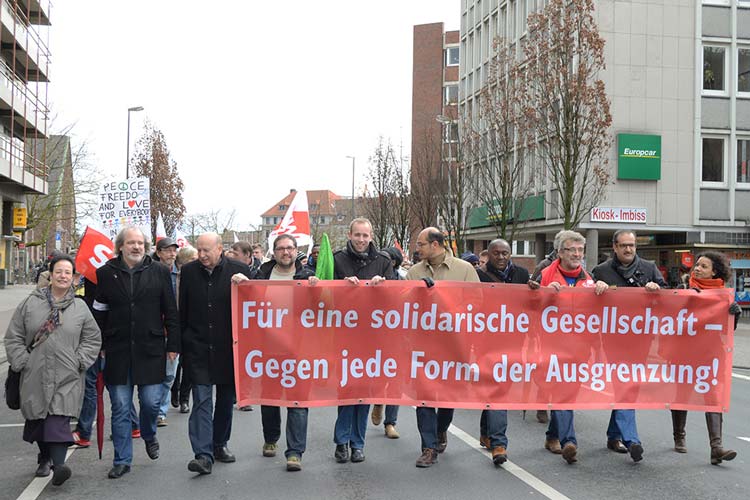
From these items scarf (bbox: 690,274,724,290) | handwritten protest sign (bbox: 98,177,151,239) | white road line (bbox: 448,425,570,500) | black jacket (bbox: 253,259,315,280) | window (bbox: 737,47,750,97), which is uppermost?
window (bbox: 737,47,750,97)

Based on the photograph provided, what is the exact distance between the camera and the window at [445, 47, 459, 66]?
66562 millimetres

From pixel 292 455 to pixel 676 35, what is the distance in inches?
1172

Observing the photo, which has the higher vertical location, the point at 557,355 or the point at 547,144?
the point at 547,144

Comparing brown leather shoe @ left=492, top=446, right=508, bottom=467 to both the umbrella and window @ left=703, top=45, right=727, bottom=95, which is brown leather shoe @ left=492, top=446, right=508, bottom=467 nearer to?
the umbrella

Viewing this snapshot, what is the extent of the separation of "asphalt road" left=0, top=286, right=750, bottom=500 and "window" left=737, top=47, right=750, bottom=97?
2696 cm

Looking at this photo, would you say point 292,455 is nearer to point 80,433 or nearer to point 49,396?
point 49,396

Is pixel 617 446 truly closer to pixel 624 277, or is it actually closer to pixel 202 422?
pixel 624 277

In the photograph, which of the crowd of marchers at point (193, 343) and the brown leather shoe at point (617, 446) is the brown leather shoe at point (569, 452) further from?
the brown leather shoe at point (617, 446)

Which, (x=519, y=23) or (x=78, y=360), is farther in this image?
(x=519, y=23)

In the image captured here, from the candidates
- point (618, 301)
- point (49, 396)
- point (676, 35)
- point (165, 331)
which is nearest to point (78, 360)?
point (49, 396)

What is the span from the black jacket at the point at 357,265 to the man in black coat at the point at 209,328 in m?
0.91

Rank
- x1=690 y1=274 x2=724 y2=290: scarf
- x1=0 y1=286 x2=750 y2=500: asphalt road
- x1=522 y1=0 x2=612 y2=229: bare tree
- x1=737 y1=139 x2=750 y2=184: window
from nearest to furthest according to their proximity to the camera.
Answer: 1. x1=0 y1=286 x2=750 y2=500: asphalt road
2. x1=690 y1=274 x2=724 y2=290: scarf
3. x1=522 y1=0 x2=612 y2=229: bare tree
4. x1=737 y1=139 x2=750 y2=184: window

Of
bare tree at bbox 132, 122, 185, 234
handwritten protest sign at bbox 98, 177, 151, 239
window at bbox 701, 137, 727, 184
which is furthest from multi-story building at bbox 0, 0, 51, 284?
window at bbox 701, 137, 727, 184

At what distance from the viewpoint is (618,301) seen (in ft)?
24.3
